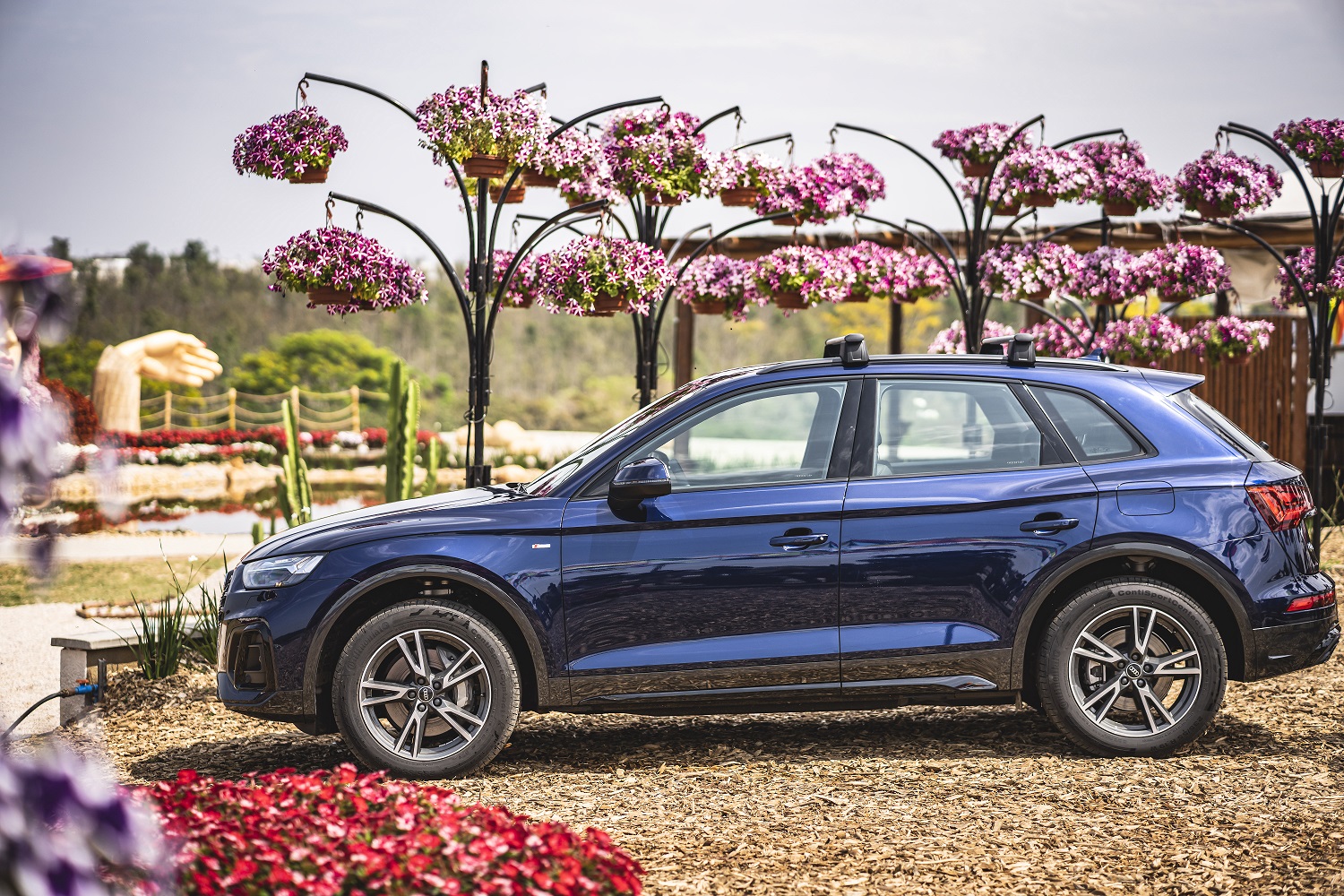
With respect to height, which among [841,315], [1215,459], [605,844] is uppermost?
[841,315]

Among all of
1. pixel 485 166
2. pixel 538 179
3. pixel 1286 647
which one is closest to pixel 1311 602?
pixel 1286 647

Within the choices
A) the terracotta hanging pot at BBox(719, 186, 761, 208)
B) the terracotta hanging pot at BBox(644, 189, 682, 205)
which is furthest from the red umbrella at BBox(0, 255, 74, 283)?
the terracotta hanging pot at BBox(719, 186, 761, 208)

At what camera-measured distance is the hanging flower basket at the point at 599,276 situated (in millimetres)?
8531

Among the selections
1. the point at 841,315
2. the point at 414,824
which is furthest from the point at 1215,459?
the point at 841,315

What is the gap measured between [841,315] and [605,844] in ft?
171

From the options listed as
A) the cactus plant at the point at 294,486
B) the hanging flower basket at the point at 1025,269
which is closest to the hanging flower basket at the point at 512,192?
the cactus plant at the point at 294,486

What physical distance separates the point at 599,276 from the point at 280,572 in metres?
3.72

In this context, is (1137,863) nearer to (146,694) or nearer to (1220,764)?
(1220,764)

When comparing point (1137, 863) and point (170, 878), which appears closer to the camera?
point (170, 878)

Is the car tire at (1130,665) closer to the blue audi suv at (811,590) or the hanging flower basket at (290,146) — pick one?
the blue audi suv at (811,590)

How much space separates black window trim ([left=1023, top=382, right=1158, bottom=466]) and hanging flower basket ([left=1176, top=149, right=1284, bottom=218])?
6.85 metres

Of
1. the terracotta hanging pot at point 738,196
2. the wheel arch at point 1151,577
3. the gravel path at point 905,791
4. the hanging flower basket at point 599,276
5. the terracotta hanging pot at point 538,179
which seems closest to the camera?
the gravel path at point 905,791

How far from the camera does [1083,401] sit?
5734 mm

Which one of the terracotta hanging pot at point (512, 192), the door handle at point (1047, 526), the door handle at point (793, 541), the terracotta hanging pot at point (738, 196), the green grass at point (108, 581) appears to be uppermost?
the terracotta hanging pot at point (738, 196)
